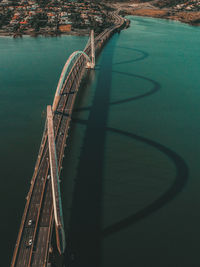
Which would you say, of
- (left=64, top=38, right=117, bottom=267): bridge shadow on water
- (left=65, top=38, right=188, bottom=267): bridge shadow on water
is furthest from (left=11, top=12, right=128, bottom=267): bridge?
(left=65, top=38, right=188, bottom=267): bridge shadow on water

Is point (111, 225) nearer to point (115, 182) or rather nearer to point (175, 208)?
point (115, 182)

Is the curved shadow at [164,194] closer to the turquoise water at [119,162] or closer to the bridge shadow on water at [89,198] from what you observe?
the turquoise water at [119,162]

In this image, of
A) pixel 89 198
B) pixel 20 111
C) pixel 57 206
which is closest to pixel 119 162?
pixel 89 198

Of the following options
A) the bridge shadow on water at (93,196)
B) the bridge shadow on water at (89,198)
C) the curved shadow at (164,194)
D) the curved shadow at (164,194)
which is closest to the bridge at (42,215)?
the bridge shadow on water at (89,198)

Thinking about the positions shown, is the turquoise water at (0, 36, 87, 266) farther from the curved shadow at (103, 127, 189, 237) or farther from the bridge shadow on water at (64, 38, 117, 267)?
the curved shadow at (103, 127, 189, 237)

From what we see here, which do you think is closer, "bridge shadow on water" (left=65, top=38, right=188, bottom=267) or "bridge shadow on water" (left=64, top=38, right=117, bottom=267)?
"bridge shadow on water" (left=64, top=38, right=117, bottom=267)

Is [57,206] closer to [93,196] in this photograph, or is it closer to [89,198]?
[89,198]

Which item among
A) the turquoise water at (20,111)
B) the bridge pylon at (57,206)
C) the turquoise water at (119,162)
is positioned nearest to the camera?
the bridge pylon at (57,206)
